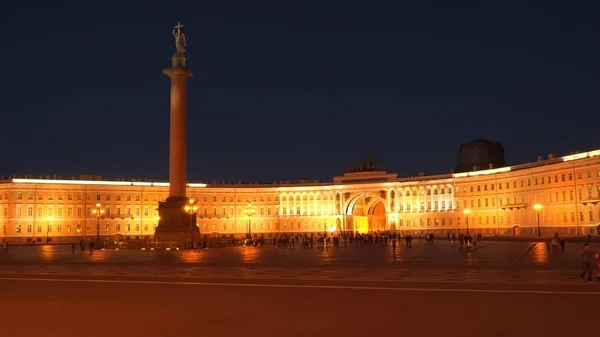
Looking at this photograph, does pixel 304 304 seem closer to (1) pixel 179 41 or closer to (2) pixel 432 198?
(1) pixel 179 41

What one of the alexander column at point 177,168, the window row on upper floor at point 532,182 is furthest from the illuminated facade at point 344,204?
the alexander column at point 177,168

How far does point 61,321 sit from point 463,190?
113m

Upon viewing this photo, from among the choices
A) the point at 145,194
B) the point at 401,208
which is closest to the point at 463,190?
the point at 401,208

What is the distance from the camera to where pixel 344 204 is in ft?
456

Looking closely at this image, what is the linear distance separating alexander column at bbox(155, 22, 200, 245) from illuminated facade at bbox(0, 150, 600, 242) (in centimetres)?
2162

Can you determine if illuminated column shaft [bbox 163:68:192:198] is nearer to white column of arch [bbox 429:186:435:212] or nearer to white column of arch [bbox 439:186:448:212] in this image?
white column of arch [bbox 439:186:448:212]

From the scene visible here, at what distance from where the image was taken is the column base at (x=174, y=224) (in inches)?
2232

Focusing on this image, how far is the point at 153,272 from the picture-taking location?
27594 mm

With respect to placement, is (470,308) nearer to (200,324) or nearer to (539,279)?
(200,324)

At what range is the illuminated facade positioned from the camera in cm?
9162

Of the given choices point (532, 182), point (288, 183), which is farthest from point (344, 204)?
point (532, 182)

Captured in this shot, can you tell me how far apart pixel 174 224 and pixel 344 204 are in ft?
279

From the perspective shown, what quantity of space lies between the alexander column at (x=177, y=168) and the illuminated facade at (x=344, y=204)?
2162 centimetres

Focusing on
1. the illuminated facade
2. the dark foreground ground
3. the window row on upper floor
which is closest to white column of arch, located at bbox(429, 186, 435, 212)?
the illuminated facade
